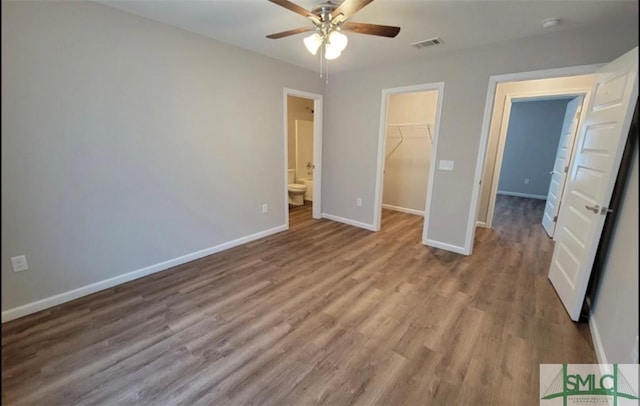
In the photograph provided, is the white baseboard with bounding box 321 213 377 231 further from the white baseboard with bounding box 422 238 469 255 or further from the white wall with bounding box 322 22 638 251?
the white baseboard with bounding box 422 238 469 255

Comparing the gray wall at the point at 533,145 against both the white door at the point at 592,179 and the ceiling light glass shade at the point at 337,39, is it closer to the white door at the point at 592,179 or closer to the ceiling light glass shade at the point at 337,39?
the white door at the point at 592,179

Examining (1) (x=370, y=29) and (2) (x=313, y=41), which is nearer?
(1) (x=370, y=29)

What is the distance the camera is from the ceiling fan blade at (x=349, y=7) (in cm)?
173

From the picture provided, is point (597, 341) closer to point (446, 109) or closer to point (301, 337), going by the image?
point (301, 337)

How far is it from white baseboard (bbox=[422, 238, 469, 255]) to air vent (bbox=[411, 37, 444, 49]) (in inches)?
92.5

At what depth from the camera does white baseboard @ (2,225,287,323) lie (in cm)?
207

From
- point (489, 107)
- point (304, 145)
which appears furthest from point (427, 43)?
point (304, 145)

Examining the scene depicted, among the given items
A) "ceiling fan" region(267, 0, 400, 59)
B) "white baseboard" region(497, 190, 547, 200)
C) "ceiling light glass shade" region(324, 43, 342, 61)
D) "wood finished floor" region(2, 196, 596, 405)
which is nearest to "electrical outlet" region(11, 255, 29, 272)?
"wood finished floor" region(2, 196, 596, 405)

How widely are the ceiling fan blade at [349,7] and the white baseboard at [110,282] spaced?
8.67 ft

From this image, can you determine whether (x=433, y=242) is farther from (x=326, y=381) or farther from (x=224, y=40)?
(x=224, y=40)

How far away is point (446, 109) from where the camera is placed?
3238 millimetres

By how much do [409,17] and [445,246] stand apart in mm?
2640

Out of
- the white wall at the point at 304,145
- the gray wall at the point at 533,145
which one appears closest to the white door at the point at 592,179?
the white wall at the point at 304,145

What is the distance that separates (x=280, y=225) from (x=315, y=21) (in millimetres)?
2743
